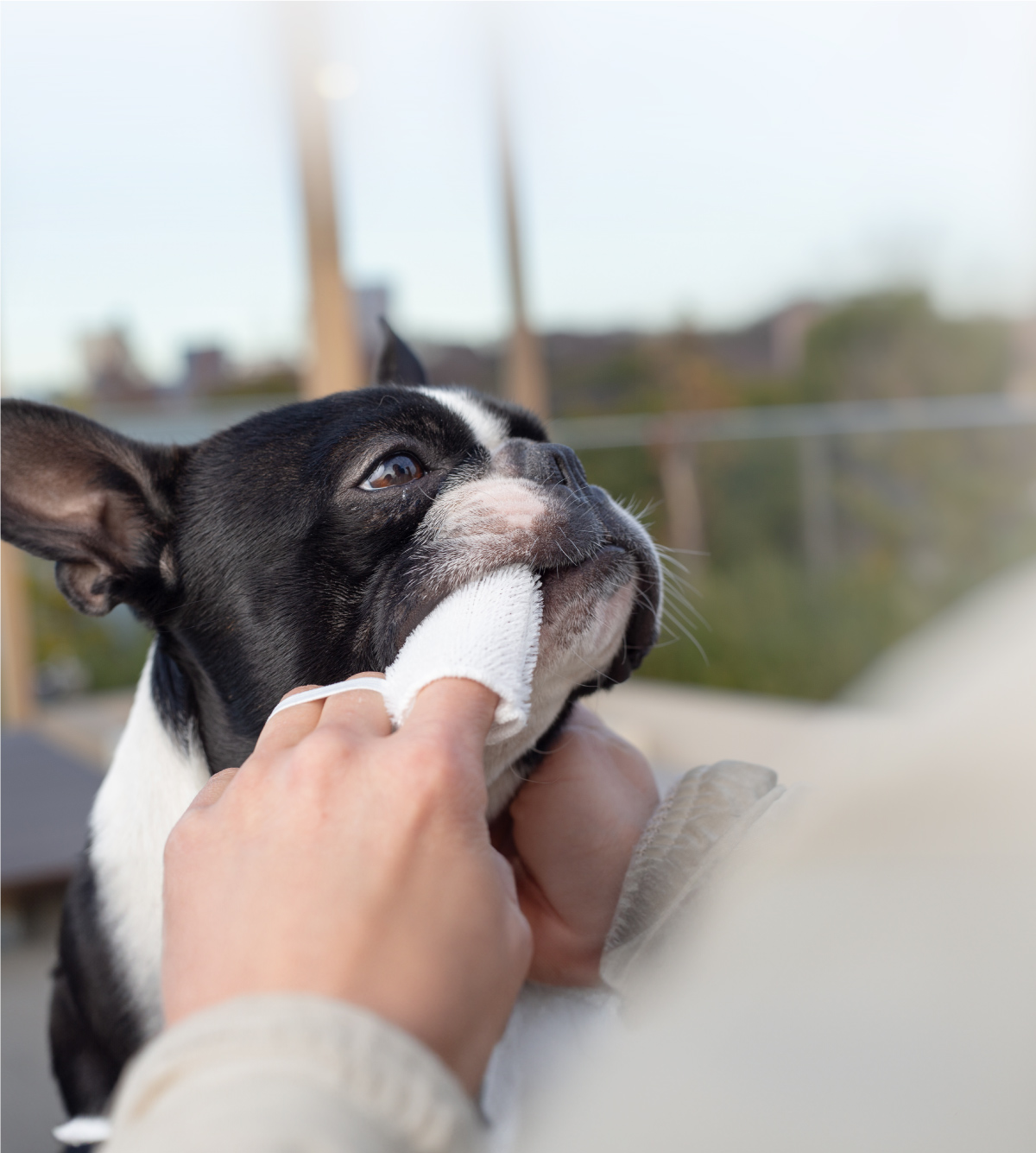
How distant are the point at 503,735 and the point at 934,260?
12.4 feet

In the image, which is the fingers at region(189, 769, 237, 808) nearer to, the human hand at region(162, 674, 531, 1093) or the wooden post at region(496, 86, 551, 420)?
the human hand at region(162, 674, 531, 1093)

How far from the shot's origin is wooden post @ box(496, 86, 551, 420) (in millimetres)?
4297

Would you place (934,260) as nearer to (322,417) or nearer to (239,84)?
(239,84)

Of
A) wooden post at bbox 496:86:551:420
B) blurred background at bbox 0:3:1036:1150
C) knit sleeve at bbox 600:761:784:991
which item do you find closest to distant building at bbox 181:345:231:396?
blurred background at bbox 0:3:1036:1150

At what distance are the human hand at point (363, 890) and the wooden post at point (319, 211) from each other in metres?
3.69

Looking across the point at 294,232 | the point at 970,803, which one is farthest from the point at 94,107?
the point at 970,803

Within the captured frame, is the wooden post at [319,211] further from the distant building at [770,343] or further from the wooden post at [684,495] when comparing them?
the distant building at [770,343]

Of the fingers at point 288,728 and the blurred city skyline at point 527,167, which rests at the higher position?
the blurred city skyline at point 527,167

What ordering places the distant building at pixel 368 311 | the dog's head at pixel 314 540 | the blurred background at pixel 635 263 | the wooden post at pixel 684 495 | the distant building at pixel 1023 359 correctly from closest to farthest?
the dog's head at pixel 314 540, the blurred background at pixel 635 263, the distant building at pixel 1023 359, the distant building at pixel 368 311, the wooden post at pixel 684 495

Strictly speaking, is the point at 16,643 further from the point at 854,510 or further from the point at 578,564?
the point at 578,564

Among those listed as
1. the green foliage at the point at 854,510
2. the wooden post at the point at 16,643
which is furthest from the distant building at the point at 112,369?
the green foliage at the point at 854,510

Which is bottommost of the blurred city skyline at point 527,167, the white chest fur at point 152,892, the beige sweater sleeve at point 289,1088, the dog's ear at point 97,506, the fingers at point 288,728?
the white chest fur at point 152,892

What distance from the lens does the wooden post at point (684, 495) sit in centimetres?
441

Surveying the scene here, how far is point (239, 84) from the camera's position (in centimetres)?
393
